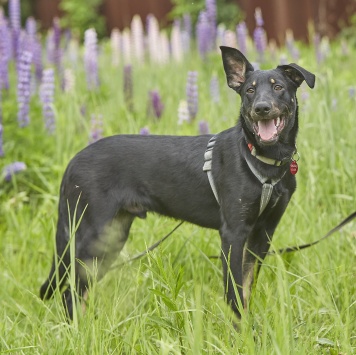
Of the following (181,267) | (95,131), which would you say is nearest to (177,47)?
(95,131)

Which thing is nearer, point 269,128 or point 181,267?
point 181,267

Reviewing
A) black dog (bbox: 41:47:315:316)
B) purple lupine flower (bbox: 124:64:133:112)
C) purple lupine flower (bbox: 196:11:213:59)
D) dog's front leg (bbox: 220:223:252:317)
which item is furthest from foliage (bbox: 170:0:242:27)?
dog's front leg (bbox: 220:223:252:317)

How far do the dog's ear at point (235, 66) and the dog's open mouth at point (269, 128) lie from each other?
327mm

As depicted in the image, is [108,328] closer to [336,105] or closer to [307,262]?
[307,262]

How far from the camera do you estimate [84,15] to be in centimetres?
1669

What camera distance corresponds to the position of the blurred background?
10.8 m

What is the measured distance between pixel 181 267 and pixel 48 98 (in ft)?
9.82

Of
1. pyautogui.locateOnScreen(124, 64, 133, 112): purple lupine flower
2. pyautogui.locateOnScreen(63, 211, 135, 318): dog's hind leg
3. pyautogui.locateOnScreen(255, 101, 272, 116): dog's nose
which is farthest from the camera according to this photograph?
pyautogui.locateOnScreen(124, 64, 133, 112): purple lupine flower

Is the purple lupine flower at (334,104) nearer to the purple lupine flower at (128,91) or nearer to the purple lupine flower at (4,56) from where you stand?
the purple lupine flower at (128,91)

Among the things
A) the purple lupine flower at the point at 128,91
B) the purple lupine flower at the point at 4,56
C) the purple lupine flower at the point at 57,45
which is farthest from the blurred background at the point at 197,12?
the purple lupine flower at the point at 4,56

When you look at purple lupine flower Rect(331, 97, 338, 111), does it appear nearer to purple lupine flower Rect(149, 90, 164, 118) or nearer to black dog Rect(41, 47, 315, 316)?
purple lupine flower Rect(149, 90, 164, 118)

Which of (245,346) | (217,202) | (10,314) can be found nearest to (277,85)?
(217,202)

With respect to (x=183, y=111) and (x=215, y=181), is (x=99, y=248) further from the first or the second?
(x=183, y=111)

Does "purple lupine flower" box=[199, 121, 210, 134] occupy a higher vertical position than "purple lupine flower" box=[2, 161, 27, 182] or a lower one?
higher
